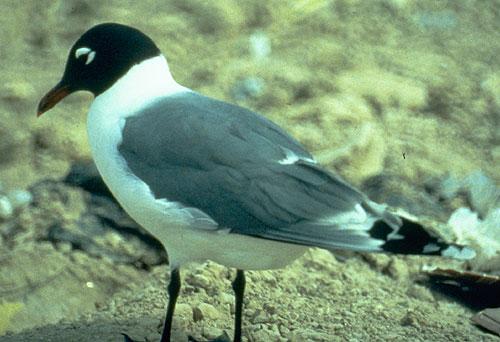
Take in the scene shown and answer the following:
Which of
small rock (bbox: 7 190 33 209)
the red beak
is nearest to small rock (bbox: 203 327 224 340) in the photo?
the red beak

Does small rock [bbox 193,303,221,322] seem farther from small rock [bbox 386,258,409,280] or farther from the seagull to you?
small rock [bbox 386,258,409,280]

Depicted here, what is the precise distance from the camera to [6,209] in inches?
179

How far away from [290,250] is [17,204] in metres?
1.71

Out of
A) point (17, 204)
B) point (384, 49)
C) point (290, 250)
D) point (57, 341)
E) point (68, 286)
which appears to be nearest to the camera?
point (290, 250)

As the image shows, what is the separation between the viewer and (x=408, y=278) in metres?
4.35

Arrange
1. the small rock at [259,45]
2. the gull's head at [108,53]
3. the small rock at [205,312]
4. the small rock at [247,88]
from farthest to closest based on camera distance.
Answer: the small rock at [259,45]
the small rock at [247,88]
the small rock at [205,312]
the gull's head at [108,53]

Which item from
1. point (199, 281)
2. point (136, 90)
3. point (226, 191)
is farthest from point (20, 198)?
point (226, 191)

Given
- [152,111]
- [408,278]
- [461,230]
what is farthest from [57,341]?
[461,230]

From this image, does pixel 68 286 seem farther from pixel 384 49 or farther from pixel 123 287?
pixel 384 49

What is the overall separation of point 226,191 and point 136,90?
55 cm

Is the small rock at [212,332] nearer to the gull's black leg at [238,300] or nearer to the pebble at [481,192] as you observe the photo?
the gull's black leg at [238,300]

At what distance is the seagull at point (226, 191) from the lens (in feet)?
10.3

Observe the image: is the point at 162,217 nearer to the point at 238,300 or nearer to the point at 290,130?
the point at 238,300

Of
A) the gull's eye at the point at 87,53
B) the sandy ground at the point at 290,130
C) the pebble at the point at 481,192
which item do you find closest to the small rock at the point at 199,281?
the sandy ground at the point at 290,130
